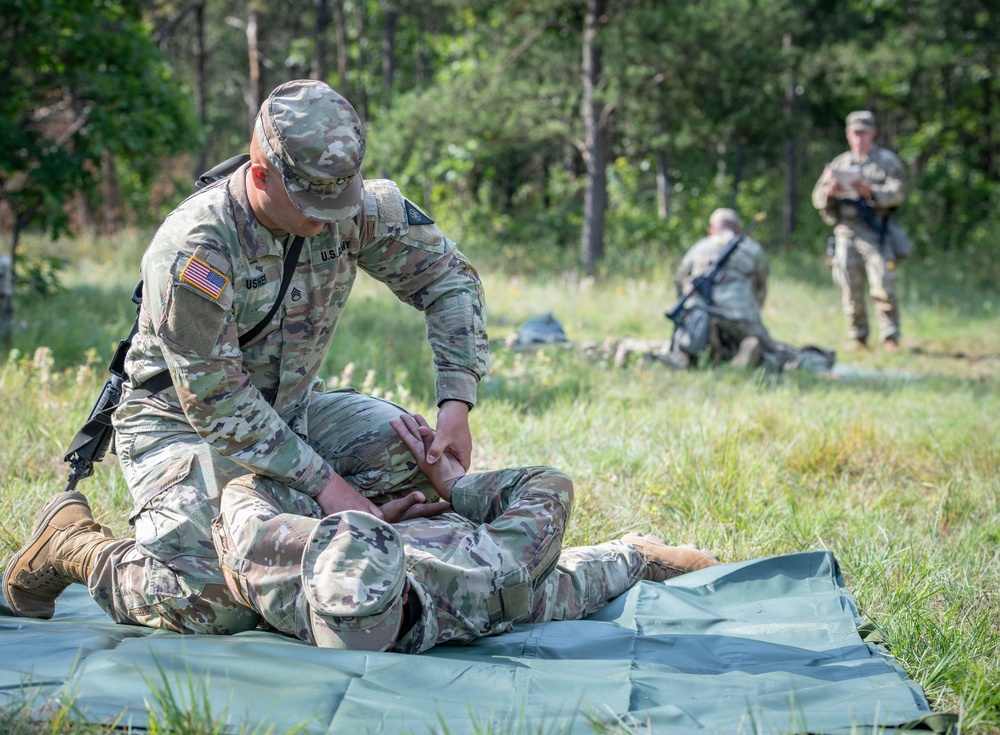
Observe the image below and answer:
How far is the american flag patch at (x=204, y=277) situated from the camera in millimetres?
2594

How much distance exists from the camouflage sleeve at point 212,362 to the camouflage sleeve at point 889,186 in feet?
27.6

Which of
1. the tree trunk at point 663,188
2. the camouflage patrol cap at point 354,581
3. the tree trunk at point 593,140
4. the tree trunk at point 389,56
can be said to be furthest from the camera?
the tree trunk at point 663,188

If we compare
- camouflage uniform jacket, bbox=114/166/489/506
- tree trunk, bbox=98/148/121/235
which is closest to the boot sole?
camouflage uniform jacket, bbox=114/166/489/506

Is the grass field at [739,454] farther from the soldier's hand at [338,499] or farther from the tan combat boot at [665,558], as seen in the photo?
the soldier's hand at [338,499]

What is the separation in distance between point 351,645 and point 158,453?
0.93m

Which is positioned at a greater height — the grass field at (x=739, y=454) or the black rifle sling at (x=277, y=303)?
the black rifle sling at (x=277, y=303)

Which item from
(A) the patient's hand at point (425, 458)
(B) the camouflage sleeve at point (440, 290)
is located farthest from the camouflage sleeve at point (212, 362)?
(B) the camouflage sleeve at point (440, 290)

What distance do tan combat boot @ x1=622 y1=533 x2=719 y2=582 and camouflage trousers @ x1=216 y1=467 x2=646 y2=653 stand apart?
16 centimetres

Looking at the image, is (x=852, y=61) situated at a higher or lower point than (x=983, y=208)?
higher

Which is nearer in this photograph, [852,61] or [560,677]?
[560,677]

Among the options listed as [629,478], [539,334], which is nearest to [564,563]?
[629,478]

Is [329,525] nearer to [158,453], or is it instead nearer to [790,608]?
[158,453]

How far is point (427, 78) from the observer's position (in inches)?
1126

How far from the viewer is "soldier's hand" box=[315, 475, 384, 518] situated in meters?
2.78
